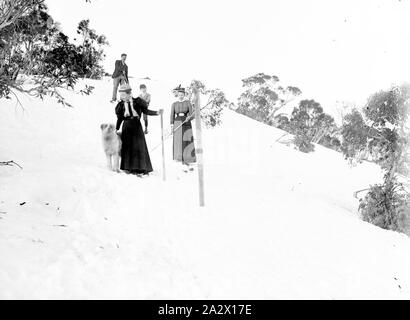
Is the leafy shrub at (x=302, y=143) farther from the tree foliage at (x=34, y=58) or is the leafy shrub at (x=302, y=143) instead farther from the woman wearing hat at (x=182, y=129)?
the tree foliage at (x=34, y=58)

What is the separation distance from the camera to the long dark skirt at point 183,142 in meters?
7.88

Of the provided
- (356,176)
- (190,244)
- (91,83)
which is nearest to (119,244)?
(190,244)

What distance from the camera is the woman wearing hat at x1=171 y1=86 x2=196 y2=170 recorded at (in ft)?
25.7

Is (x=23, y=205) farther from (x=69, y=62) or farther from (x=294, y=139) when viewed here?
(x=294, y=139)

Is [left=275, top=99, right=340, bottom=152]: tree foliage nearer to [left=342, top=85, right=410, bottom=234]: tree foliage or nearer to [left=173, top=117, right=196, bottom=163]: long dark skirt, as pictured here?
[left=342, top=85, right=410, bottom=234]: tree foliage

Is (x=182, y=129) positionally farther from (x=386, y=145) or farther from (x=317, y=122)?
(x=317, y=122)

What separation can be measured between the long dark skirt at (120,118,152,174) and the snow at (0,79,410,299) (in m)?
0.25

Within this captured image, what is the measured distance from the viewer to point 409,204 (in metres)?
10.9

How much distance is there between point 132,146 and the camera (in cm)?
629

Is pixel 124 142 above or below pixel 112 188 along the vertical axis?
above

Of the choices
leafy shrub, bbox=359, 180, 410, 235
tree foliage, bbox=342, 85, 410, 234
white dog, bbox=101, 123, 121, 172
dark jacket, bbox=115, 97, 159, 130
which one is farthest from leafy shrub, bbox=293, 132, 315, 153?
white dog, bbox=101, 123, 121, 172

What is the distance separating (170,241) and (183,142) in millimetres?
4046

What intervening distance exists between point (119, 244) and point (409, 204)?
34.0 feet

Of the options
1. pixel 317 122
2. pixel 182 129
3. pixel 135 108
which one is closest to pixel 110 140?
pixel 135 108
